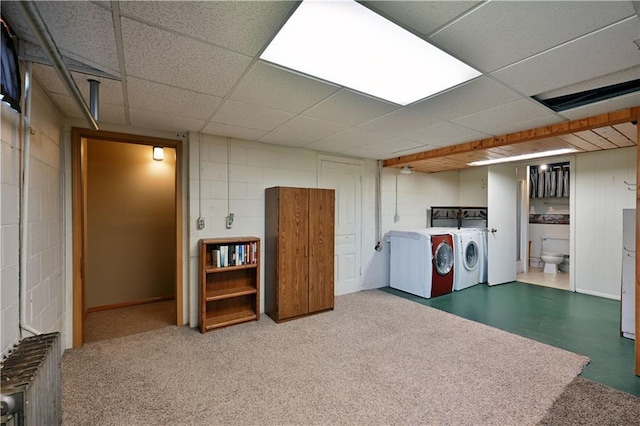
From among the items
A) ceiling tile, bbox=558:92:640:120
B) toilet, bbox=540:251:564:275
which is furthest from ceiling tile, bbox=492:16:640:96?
toilet, bbox=540:251:564:275

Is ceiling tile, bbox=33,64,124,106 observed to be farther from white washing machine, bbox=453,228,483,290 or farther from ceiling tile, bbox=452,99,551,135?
white washing machine, bbox=453,228,483,290

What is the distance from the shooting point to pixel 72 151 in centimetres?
A: 284

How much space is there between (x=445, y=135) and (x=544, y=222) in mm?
4909

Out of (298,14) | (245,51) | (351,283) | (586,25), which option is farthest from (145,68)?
(351,283)

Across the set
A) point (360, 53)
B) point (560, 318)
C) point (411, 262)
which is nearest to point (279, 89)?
point (360, 53)

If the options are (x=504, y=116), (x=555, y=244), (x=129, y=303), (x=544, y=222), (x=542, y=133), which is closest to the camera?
(x=504, y=116)

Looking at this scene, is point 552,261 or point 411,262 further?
point 552,261

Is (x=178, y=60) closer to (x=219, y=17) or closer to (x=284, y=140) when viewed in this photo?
(x=219, y=17)

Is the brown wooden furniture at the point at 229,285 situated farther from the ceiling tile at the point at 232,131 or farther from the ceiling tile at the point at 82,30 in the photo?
the ceiling tile at the point at 82,30

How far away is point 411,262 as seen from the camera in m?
4.73

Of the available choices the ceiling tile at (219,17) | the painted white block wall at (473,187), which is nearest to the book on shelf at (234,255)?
the ceiling tile at (219,17)

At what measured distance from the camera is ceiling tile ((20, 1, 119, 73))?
50.5 inches

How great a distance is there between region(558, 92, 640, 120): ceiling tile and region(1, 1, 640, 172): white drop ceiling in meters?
0.02

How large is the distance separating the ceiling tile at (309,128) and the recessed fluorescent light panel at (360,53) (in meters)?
0.82
